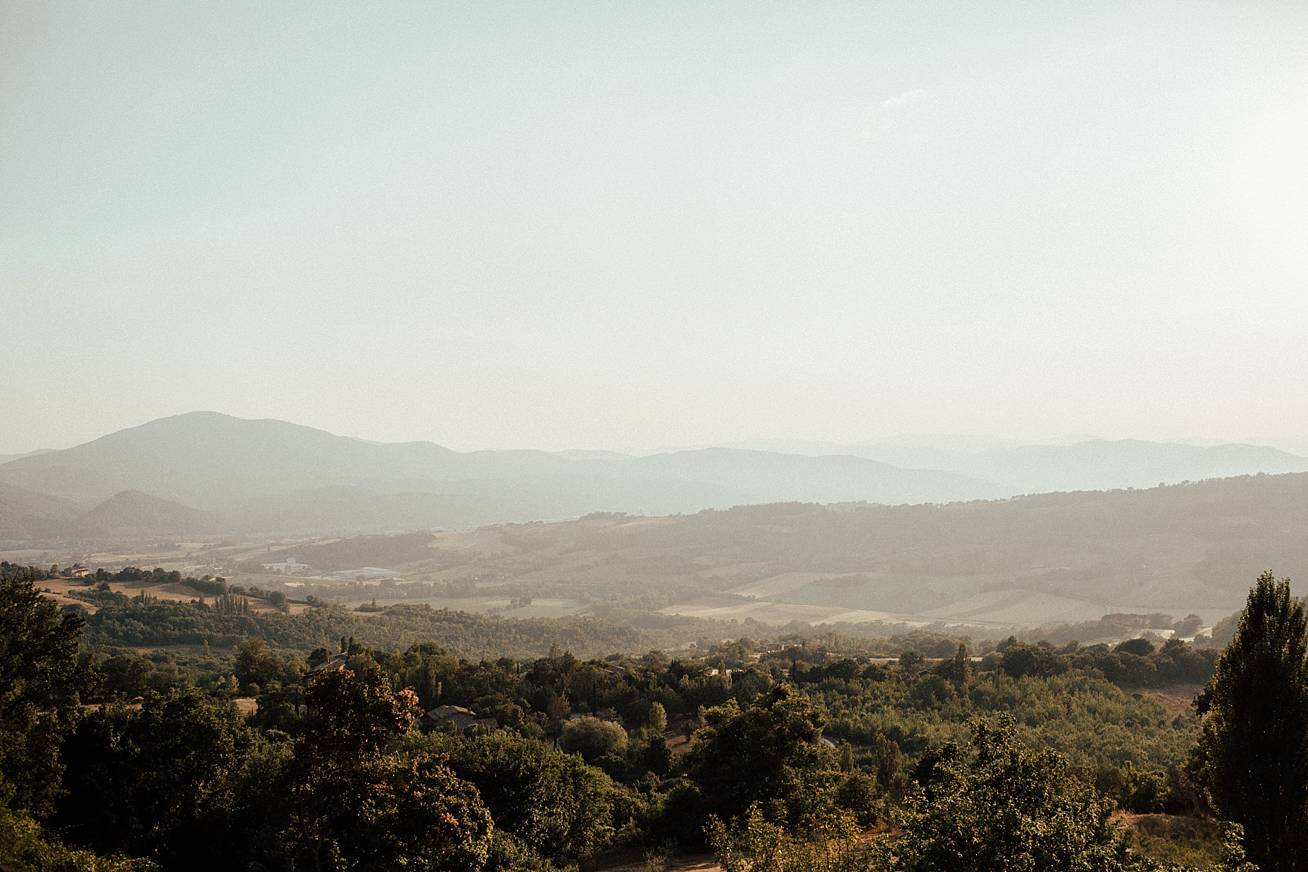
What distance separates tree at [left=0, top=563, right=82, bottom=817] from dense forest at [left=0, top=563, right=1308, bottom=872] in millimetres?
78

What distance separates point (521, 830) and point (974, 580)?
484ft

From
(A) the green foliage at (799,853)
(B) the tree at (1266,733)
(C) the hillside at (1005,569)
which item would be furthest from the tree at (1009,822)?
(C) the hillside at (1005,569)

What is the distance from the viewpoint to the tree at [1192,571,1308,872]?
53.7 ft

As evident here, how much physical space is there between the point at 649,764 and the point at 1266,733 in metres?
26.2

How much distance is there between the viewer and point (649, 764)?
3812 cm

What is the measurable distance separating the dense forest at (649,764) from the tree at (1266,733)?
5 centimetres

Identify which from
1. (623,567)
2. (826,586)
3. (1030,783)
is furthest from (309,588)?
(1030,783)

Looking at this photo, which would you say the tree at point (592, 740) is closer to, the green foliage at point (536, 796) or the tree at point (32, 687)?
the green foliage at point (536, 796)

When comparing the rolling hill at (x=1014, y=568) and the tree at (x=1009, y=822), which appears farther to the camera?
the rolling hill at (x=1014, y=568)

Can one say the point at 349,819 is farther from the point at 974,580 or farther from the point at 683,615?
the point at 974,580

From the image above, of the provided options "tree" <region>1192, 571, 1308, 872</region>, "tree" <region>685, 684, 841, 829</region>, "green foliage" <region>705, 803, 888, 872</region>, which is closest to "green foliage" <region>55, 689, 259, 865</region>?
"tree" <region>685, 684, 841, 829</region>

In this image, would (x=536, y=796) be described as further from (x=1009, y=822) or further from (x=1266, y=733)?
(x=1266, y=733)

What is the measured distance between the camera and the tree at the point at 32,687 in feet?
77.3

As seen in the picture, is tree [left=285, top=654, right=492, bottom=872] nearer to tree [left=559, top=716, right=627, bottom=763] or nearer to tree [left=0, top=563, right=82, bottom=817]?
tree [left=0, top=563, right=82, bottom=817]
